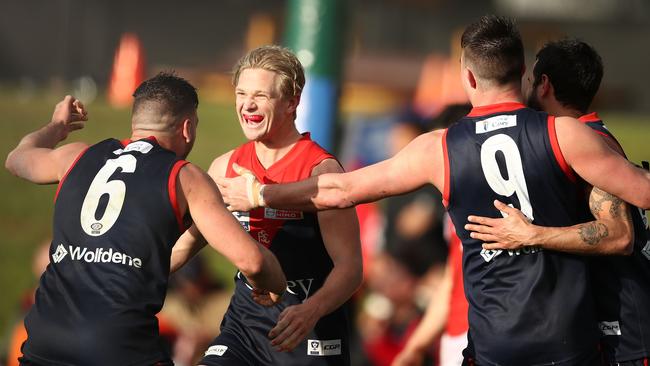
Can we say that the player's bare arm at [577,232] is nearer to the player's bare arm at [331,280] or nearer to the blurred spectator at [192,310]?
the player's bare arm at [331,280]

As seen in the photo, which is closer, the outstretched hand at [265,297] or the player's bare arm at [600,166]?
the player's bare arm at [600,166]

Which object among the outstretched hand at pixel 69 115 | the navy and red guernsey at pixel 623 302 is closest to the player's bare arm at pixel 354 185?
the navy and red guernsey at pixel 623 302

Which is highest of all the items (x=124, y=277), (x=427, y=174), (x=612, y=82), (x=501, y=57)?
(x=612, y=82)

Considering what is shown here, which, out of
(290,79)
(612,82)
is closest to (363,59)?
(612,82)

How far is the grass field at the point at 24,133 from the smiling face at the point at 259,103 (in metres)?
7.95

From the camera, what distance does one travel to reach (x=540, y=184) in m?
4.74

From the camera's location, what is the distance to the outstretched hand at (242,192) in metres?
5.34

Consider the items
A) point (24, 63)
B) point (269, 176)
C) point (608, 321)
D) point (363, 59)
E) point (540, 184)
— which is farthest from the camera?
point (24, 63)

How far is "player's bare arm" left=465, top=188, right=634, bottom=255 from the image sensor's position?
4746mm

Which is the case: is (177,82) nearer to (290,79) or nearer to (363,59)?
(290,79)

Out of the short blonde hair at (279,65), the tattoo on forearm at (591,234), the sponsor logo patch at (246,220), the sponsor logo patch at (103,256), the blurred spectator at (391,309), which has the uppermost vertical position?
the short blonde hair at (279,65)

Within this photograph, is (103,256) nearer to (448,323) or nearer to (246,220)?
(246,220)

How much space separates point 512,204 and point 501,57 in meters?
0.71

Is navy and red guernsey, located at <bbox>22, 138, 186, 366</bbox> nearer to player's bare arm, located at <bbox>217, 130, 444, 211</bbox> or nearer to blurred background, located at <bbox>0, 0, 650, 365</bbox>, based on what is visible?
player's bare arm, located at <bbox>217, 130, 444, 211</bbox>
